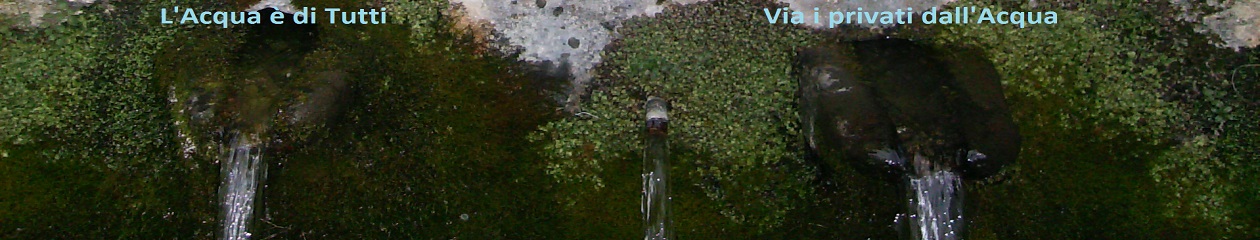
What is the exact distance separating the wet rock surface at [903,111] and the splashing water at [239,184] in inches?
113

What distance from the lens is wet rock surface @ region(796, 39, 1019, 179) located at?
4059mm

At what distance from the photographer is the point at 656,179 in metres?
4.37

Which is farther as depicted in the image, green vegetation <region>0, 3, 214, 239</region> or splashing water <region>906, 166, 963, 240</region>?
green vegetation <region>0, 3, 214, 239</region>

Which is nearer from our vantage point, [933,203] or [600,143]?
[933,203]

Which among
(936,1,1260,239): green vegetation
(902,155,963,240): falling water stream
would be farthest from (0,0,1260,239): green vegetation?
(902,155,963,240): falling water stream

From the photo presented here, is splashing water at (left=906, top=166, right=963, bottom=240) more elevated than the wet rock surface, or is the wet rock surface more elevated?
the wet rock surface

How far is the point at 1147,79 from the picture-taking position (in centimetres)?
439

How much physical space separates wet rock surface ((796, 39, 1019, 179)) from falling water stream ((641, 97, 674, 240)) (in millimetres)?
755

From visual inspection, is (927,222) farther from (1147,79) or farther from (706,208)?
(1147,79)

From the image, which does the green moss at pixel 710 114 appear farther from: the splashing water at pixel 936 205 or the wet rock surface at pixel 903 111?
the splashing water at pixel 936 205

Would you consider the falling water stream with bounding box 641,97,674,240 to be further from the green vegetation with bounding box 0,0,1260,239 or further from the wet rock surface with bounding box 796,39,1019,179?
the wet rock surface with bounding box 796,39,1019,179

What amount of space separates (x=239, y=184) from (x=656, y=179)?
2.16m

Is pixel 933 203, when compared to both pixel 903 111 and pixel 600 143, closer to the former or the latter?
pixel 903 111

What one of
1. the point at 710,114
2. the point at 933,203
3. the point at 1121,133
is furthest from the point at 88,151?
the point at 1121,133
